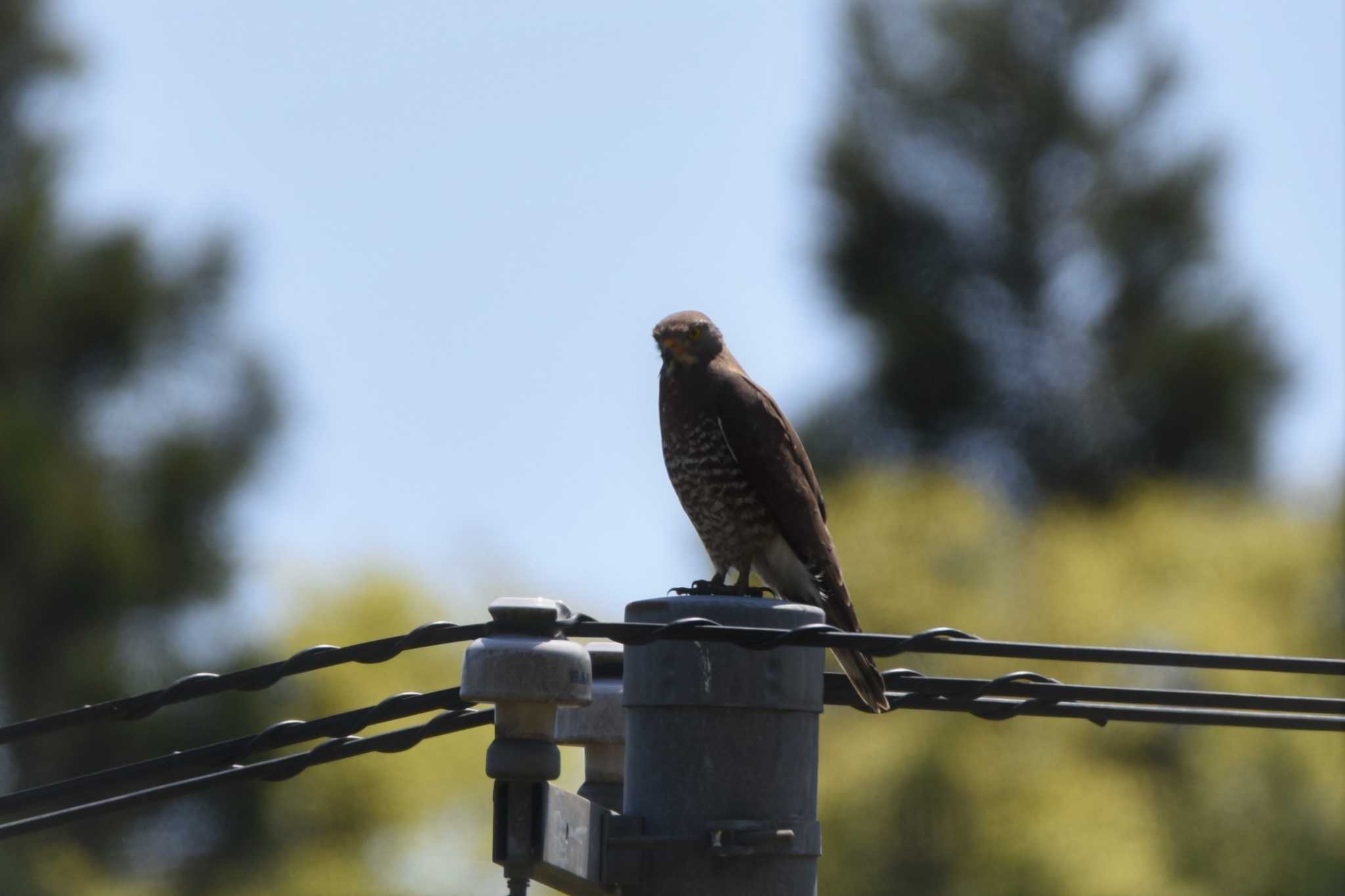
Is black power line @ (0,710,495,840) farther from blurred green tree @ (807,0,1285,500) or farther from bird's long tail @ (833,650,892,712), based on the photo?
blurred green tree @ (807,0,1285,500)

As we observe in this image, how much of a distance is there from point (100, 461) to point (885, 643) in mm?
21790

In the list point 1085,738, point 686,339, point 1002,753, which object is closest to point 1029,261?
point 1085,738

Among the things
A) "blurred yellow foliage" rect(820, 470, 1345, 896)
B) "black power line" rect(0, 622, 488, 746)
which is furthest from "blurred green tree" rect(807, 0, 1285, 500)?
"black power line" rect(0, 622, 488, 746)

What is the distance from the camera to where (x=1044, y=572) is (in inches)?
963

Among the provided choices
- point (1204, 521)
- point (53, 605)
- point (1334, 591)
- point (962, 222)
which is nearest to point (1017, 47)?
point (962, 222)

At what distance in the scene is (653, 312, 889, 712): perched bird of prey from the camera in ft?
17.8

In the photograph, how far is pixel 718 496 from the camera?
552 centimetres

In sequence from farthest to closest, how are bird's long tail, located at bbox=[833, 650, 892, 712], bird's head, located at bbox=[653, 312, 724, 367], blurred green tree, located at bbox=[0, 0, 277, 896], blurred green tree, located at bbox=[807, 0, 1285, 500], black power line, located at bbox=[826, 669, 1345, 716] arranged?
1. blurred green tree, located at bbox=[807, 0, 1285, 500]
2. blurred green tree, located at bbox=[0, 0, 277, 896]
3. bird's head, located at bbox=[653, 312, 724, 367]
4. bird's long tail, located at bbox=[833, 650, 892, 712]
5. black power line, located at bbox=[826, 669, 1345, 716]

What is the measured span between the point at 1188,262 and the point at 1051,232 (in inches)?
102

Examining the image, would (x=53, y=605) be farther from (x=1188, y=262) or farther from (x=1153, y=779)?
(x=1188, y=262)

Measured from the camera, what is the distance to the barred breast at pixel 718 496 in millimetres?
5496

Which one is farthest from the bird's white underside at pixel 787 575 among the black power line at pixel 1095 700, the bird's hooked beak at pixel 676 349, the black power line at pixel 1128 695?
the black power line at pixel 1128 695

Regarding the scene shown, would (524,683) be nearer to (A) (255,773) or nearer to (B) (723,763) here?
(B) (723,763)

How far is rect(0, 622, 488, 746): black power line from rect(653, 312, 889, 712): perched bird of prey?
224 cm
